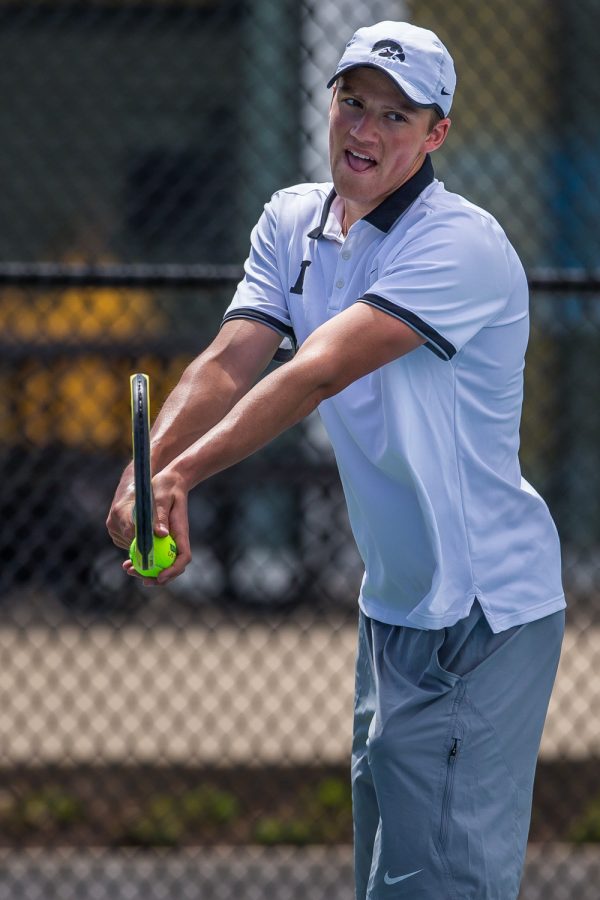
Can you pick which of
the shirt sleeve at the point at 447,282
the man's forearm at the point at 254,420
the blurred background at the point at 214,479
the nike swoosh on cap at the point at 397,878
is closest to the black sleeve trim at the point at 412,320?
the shirt sleeve at the point at 447,282

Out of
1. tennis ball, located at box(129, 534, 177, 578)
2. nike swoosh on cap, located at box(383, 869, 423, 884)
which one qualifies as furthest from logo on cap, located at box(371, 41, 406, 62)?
nike swoosh on cap, located at box(383, 869, 423, 884)

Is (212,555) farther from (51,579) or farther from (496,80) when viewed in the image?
(496,80)

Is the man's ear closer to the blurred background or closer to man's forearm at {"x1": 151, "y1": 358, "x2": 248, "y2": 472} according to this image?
man's forearm at {"x1": 151, "y1": 358, "x2": 248, "y2": 472}

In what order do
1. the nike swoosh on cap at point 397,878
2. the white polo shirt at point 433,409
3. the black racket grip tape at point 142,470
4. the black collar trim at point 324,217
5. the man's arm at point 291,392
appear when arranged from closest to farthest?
the black racket grip tape at point 142,470 < the man's arm at point 291,392 < the white polo shirt at point 433,409 < the nike swoosh on cap at point 397,878 < the black collar trim at point 324,217

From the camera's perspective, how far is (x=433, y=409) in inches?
86.9

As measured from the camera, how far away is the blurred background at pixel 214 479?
428 centimetres

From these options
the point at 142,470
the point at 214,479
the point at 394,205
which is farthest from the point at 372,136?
the point at 214,479

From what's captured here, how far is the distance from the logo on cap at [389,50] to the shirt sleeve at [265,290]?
41 centimetres

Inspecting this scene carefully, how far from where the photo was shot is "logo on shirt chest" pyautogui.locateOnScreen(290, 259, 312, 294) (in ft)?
7.75

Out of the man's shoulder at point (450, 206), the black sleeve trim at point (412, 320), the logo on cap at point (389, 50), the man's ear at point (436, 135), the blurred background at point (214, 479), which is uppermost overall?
the logo on cap at point (389, 50)

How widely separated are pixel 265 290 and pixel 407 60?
492 mm

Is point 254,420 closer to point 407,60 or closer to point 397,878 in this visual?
point 407,60

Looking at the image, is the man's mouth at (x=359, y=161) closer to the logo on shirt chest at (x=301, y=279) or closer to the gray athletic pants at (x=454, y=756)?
the logo on shirt chest at (x=301, y=279)

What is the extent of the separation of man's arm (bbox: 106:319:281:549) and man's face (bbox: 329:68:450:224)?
318mm
